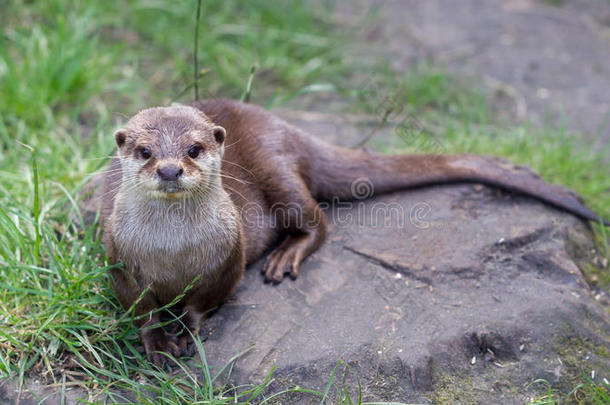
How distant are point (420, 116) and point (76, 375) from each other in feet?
8.38

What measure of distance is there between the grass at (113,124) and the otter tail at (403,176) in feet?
1.14

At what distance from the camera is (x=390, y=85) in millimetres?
4098

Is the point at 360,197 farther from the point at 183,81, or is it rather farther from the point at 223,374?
the point at 183,81

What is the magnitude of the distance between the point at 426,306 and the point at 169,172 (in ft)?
3.29

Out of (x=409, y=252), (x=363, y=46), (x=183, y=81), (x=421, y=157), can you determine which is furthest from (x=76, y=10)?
(x=409, y=252)

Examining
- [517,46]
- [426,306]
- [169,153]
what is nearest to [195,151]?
[169,153]

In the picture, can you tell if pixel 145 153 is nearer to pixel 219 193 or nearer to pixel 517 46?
pixel 219 193

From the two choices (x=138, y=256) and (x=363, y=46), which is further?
(x=363, y=46)

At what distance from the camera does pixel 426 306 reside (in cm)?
225

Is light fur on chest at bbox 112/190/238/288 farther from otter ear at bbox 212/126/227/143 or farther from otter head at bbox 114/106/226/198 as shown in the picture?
otter ear at bbox 212/126/227/143

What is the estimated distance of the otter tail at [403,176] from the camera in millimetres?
2682

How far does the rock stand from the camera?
80.3 inches

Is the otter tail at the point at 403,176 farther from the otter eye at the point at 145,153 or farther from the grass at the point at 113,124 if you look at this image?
the otter eye at the point at 145,153

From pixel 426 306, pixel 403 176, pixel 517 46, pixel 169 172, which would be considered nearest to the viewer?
pixel 169 172
